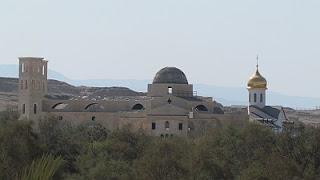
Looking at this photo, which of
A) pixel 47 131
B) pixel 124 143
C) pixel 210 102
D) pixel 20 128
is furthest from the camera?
pixel 210 102

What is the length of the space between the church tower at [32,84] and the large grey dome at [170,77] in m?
10.7

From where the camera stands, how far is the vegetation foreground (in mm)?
30245

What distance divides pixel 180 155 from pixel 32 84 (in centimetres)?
4560

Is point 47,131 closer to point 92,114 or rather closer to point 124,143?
point 124,143

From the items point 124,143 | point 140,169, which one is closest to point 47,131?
point 124,143

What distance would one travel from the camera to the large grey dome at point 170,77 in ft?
255

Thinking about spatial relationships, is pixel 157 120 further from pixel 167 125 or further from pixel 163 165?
pixel 163 165

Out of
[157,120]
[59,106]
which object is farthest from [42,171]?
[59,106]

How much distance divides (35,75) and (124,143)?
127 ft

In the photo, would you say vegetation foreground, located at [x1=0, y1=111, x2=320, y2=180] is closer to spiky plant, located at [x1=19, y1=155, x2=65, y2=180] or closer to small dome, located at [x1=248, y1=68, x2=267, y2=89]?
spiky plant, located at [x1=19, y1=155, x2=65, y2=180]

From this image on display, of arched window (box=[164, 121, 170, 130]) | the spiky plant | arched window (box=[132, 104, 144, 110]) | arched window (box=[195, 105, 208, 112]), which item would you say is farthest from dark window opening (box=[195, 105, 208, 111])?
the spiky plant

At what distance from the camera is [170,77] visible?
77.8m

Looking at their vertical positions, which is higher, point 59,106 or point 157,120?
point 59,106

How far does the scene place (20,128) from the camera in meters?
39.6
